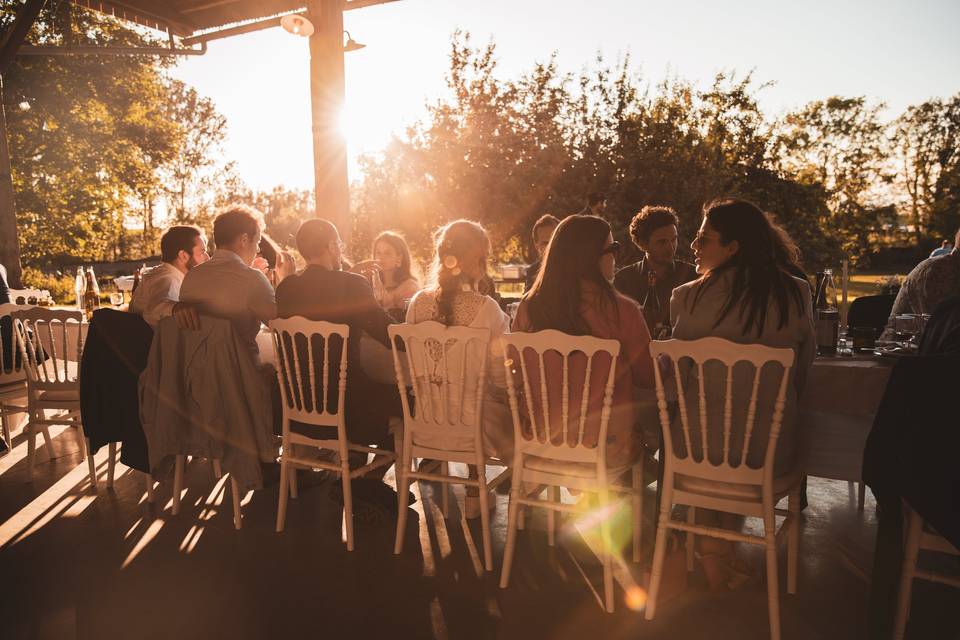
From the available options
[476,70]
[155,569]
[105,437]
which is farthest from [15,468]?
[476,70]

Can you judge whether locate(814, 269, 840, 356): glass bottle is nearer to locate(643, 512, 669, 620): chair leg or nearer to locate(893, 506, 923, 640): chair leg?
locate(893, 506, 923, 640): chair leg

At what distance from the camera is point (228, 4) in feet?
19.7

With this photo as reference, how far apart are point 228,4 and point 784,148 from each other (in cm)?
1621

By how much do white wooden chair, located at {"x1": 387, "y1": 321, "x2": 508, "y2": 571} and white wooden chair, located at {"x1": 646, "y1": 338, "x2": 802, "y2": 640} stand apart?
2.38 feet

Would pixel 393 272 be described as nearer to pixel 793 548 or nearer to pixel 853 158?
pixel 793 548

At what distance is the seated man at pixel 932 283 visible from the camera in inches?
134

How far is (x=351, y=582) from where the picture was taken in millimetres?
2600

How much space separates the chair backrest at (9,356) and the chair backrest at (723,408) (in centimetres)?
397

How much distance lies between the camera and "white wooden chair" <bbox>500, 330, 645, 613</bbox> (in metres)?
2.26

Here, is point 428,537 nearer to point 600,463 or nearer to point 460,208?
point 600,463

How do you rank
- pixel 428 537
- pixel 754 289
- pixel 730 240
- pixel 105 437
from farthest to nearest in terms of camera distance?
pixel 105 437, pixel 428 537, pixel 730 240, pixel 754 289

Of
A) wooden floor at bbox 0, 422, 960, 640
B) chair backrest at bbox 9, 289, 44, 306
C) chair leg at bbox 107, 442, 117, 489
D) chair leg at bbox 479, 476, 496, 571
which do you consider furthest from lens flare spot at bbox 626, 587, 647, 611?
chair backrest at bbox 9, 289, 44, 306

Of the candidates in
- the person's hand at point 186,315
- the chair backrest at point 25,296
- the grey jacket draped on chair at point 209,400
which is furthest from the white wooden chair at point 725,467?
the chair backrest at point 25,296

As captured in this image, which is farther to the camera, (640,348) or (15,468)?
(15,468)
